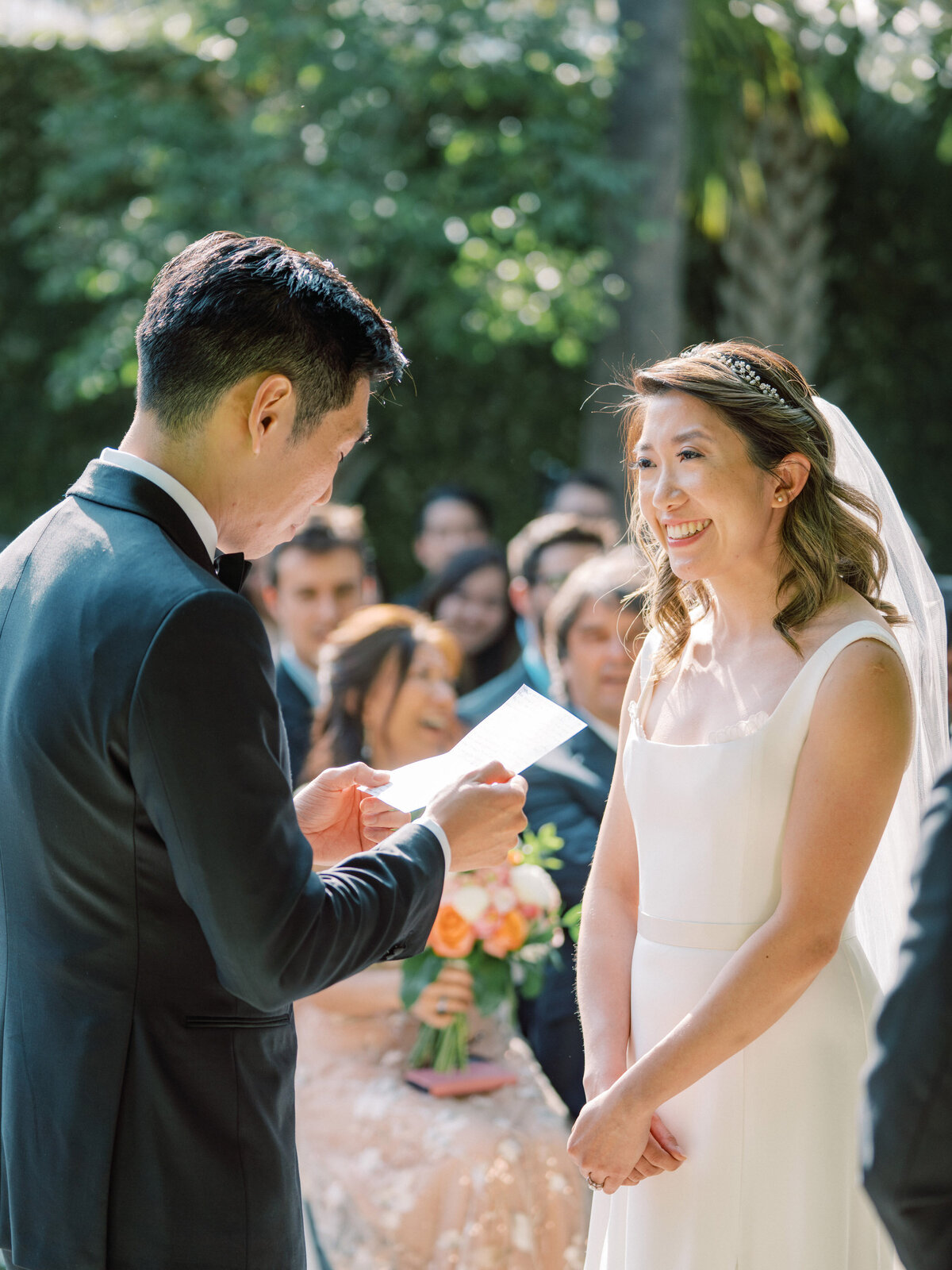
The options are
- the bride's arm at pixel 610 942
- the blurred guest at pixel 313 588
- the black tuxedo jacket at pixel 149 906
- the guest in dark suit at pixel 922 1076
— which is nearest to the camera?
the guest in dark suit at pixel 922 1076

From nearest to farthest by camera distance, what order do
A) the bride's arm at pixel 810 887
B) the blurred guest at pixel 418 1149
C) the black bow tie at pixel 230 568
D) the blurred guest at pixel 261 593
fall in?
the black bow tie at pixel 230 568 < the bride's arm at pixel 810 887 < the blurred guest at pixel 418 1149 < the blurred guest at pixel 261 593

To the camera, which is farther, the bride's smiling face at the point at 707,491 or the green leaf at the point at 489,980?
the green leaf at the point at 489,980

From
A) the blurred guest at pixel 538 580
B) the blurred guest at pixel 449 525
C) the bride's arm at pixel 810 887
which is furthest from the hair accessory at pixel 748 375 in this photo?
the blurred guest at pixel 449 525

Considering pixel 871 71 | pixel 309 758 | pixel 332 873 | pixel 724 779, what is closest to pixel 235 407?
pixel 332 873

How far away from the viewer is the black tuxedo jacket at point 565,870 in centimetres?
342

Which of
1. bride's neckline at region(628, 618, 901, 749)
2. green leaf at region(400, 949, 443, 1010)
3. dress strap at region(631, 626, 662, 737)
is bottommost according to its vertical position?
green leaf at region(400, 949, 443, 1010)

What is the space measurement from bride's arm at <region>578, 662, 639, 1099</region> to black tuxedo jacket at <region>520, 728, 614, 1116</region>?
3.54 feet

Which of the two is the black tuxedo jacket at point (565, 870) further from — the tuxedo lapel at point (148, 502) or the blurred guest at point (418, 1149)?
the tuxedo lapel at point (148, 502)

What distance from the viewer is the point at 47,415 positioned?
27.3 ft

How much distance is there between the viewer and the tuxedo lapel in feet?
5.27

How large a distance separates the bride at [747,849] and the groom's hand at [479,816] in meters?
0.40

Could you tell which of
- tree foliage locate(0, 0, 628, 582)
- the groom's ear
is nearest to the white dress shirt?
the groom's ear

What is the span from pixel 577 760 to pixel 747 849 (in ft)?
5.38

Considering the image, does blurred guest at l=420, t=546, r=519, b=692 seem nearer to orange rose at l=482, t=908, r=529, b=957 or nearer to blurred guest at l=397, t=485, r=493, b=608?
blurred guest at l=397, t=485, r=493, b=608
